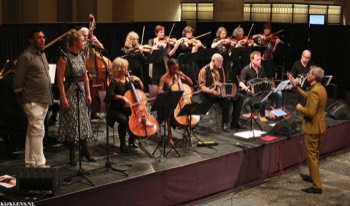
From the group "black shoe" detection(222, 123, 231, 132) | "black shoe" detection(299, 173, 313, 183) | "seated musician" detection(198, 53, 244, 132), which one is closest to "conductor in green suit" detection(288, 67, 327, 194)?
"black shoe" detection(299, 173, 313, 183)

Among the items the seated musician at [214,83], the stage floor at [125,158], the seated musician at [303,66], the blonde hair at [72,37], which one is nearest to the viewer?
the stage floor at [125,158]

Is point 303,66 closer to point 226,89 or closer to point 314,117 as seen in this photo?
point 226,89

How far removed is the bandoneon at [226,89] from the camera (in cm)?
877

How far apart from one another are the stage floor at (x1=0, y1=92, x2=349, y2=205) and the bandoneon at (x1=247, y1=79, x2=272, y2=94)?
0.71 metres

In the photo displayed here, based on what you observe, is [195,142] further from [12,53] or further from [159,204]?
[12,53]

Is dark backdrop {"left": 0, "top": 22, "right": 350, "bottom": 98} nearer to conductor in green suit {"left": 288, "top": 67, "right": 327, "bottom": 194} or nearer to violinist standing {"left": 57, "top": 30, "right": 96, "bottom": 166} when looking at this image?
violinist standing {"left": 57, "top": 30, "right": 96, "bottom": 166}

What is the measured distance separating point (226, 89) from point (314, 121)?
1.86 m

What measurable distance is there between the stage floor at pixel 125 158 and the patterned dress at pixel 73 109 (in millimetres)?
472

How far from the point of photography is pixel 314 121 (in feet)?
24.0

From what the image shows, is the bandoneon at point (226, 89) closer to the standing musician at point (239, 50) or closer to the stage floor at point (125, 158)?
the stage floor at point (125, 158)

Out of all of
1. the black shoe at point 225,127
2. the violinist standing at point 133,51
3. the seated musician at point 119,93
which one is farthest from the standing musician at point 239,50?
the seated musician at point 119,93

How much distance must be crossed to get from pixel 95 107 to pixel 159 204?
8.06ft

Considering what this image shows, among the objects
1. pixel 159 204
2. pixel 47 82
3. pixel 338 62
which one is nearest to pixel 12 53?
pixel 47 82

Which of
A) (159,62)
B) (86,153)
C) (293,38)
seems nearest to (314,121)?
(86,153)
